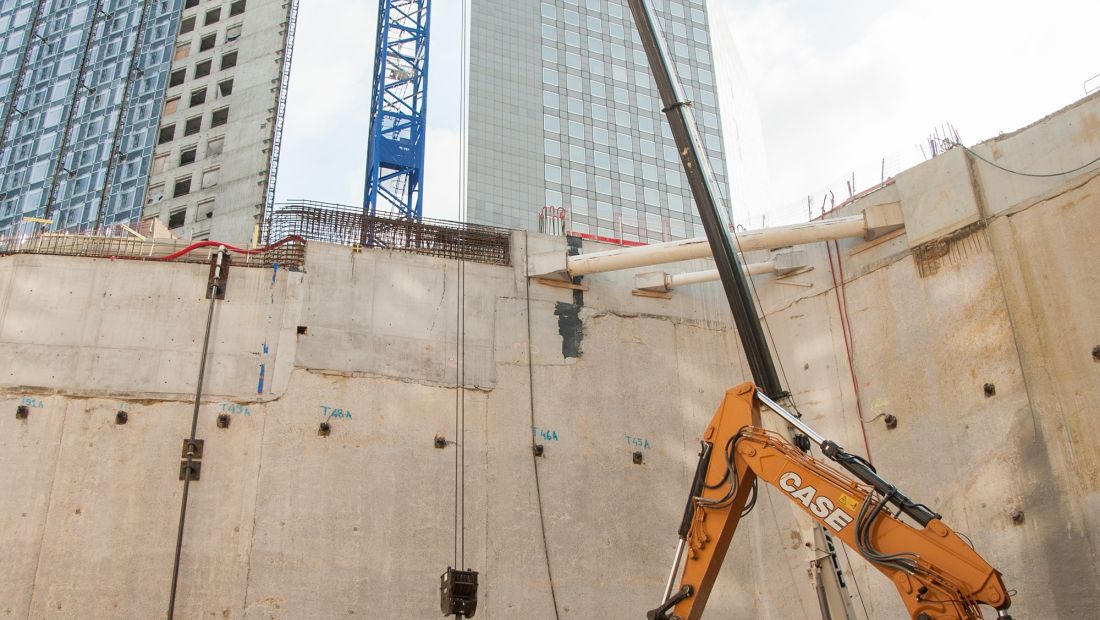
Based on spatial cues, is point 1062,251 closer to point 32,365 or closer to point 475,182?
point 32,365

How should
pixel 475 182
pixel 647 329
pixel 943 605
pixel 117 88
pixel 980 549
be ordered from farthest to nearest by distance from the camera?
pixel 475 182
pixel 117 88
pixel 647 329
pixel 980 549
pixel 943 605

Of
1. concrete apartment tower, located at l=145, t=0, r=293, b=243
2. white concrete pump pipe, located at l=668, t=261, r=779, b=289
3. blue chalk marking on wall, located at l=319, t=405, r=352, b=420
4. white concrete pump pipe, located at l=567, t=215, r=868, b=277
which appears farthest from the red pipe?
concrete apartment tower, located at l=145, t=0, r=293, b=243

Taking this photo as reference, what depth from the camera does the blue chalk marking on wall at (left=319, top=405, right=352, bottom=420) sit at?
22.3 metres

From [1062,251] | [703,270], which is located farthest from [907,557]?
[703,270]

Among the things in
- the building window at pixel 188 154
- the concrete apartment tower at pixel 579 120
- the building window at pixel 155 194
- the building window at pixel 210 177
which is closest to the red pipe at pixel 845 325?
the concrete apartment tower at pixel 579 120

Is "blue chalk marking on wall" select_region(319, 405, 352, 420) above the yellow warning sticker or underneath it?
above

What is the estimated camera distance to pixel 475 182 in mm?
55219

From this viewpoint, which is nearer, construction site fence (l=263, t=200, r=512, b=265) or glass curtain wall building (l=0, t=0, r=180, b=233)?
construction site fence (l=263, t=200, r=512, b=265)

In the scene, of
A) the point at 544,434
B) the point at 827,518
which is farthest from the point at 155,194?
the point at 827,518

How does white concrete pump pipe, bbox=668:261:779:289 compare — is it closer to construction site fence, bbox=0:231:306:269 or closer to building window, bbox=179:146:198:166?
construction site fence, bbox=0:231:306:269

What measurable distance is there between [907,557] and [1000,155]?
11.4 meters

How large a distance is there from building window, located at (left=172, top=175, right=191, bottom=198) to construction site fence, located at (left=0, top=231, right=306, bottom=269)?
23.9 metres

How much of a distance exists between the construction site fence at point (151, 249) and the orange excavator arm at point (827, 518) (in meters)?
12.6

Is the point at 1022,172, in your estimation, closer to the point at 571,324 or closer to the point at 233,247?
the point at 571,324
